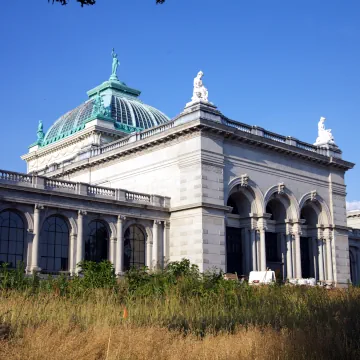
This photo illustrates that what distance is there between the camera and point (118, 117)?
63625 mm

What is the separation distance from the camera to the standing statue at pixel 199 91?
4241 cm

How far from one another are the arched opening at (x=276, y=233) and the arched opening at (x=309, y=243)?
3243 millimetres

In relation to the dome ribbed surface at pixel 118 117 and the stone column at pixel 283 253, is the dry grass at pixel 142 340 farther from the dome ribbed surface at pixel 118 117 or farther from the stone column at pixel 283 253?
the dome ribbed surface at pixel 118 117

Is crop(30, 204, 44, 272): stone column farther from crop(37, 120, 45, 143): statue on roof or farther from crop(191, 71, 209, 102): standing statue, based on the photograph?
crop(37, 120, 45, 143): statue on roof

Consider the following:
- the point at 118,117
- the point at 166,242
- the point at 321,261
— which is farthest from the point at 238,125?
the point at 118,117

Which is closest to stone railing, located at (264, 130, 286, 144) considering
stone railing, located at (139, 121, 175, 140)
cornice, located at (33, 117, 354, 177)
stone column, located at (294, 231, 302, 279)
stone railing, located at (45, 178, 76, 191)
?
cornice, located at (33, 117, 354, 177)

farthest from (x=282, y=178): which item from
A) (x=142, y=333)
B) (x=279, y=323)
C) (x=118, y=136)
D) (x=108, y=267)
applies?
(x=142, y=333)

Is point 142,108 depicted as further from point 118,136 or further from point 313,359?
point 313,359

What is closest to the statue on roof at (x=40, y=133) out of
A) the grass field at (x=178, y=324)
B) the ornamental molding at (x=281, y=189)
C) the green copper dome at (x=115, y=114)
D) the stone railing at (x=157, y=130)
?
the green copper dome at (x=115, y=114)

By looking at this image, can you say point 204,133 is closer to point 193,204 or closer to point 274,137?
point 193,204

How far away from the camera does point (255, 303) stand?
18.6 metres

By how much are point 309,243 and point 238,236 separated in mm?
8944

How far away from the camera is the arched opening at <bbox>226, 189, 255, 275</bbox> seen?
144 feet

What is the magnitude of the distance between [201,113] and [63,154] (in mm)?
26988
